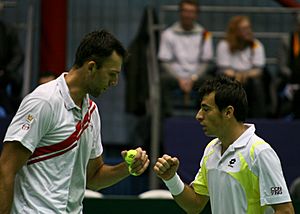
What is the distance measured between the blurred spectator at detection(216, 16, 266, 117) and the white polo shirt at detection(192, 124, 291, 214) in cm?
411

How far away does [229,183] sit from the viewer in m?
4.99

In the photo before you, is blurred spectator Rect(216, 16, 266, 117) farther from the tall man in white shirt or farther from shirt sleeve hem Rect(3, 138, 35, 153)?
shirt sleeve hem Rect(3, 138, 35, 153)

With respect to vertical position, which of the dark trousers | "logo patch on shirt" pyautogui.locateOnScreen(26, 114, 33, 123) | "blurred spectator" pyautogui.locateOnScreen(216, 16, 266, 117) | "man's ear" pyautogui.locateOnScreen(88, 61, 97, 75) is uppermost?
"man's ear" pyautogui.locateOnScreen(88, 61, 97, 75)

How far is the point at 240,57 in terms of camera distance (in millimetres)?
9312

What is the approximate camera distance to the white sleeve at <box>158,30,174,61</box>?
930 cm

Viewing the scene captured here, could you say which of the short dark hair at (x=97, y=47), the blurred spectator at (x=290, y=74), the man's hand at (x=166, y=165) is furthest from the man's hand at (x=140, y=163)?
the blurred spectator at (x=290, y=74)

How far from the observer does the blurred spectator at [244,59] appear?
919 cm

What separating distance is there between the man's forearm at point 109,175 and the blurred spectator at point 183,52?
3908mm

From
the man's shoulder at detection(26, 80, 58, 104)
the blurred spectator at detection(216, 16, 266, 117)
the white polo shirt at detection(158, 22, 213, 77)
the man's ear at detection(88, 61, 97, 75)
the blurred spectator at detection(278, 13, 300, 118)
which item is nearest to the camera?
the man's shoulder at detection(26, 80, 58, 104)

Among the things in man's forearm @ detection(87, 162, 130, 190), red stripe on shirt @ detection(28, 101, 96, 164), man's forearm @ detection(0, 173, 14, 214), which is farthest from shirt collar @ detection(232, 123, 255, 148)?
man's forearm @ detection(0, 173, 14, 214)

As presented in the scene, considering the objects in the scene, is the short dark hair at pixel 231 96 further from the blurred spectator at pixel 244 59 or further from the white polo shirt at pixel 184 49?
the white polo shirt at pixel 184 49

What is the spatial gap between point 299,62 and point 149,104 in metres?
1.51

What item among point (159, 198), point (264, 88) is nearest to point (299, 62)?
point (264, 88)

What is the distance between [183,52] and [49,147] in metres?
4.69
